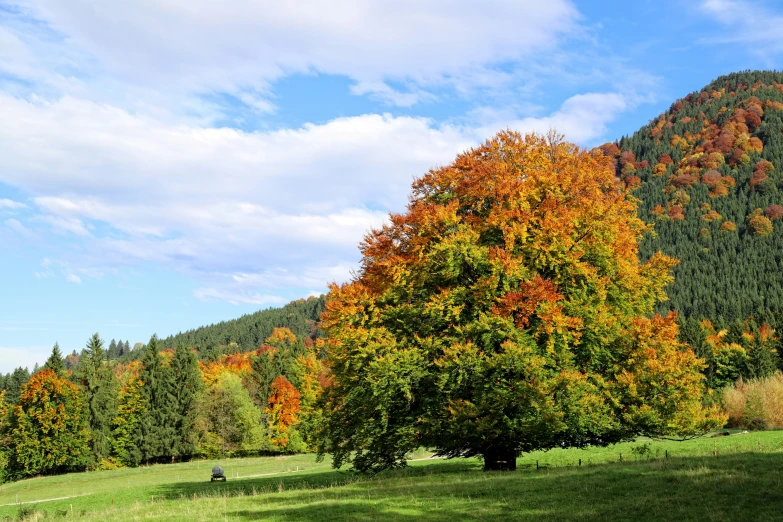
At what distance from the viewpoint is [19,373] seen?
16400 centimetres

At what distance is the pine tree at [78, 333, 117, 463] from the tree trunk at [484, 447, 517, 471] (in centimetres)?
7660

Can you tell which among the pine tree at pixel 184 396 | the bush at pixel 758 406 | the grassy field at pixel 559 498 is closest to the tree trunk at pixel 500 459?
the grassy field at pixel 559 498

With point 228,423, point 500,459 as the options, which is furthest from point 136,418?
point 500,459

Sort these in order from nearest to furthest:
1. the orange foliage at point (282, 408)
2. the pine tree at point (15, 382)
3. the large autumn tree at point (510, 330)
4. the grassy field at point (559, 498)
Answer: the grassy field at point (559, 498) → the large autumn tree at point (510, 330) → the orange foliage at point (282, 408) → the pine tree at point (15, 382)

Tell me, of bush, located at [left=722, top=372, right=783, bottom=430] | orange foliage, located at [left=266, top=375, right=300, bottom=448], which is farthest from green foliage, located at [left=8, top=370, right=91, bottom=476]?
bush, located at [left=722, top=372, right=783, bottom=430]

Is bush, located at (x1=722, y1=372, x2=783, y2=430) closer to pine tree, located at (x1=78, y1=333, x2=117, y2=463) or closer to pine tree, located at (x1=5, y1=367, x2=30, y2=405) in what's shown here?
pine tree, located at (x1=78, y1=333, x2=117, y2=463)

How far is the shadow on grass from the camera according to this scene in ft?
48.3

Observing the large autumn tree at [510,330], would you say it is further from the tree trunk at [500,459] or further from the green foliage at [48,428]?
the green foliage at [48,428]

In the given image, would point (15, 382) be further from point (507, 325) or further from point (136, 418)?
point (507, 325)

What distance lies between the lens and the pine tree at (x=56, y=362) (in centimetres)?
8831

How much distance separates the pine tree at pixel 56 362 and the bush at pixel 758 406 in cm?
8695

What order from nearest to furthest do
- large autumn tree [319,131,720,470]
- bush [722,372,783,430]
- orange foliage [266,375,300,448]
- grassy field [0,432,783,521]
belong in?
1. grassy field [0,432,783,521]
2. large autumn tree [319,131,720,470]
3. bush [722,372,783,430]
4. orange foliage [266,375,300,448]

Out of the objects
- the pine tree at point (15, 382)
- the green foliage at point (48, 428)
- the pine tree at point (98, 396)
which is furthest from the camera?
the pine tree at point (15, 382)

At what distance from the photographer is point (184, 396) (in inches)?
3684
